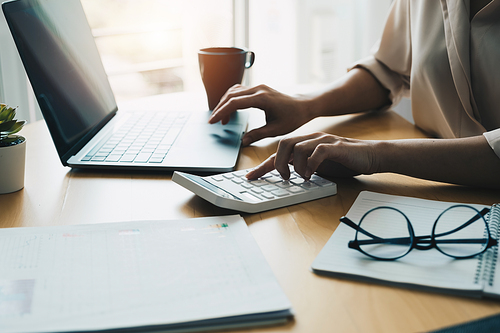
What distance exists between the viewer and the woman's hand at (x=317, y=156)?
2.14 ft

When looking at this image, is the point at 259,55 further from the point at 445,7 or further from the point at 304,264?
the point at 304,264

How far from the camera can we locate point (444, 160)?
670 mm

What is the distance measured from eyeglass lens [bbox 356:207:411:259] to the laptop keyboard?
367mm

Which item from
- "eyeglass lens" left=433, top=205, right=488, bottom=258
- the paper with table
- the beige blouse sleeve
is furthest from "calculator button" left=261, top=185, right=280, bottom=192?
the beige blouse sleeve

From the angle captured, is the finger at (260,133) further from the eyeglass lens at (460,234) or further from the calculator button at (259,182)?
the eyeglass lens at (460,234)

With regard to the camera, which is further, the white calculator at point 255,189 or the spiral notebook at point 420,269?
the white calculator at point 255,189

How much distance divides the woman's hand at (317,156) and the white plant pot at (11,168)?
33cm

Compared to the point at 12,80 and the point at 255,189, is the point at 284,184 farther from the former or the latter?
the point at 12,80

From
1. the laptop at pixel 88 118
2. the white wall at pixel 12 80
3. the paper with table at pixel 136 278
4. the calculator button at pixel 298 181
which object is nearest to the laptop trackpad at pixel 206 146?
the laptop at pixel 88 118

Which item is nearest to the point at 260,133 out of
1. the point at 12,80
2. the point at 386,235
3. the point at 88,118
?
the point at 88,118

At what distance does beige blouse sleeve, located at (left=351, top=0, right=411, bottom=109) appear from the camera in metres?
1.06

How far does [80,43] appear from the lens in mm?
929

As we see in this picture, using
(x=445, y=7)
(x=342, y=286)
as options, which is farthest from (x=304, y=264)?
(x=445, y=7)

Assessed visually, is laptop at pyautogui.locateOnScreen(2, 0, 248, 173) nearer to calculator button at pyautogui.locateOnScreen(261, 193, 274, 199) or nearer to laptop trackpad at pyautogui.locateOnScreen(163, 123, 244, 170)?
laptop trackpad at pyautogui.locateOnScreen(163, 123, 244, 170)
